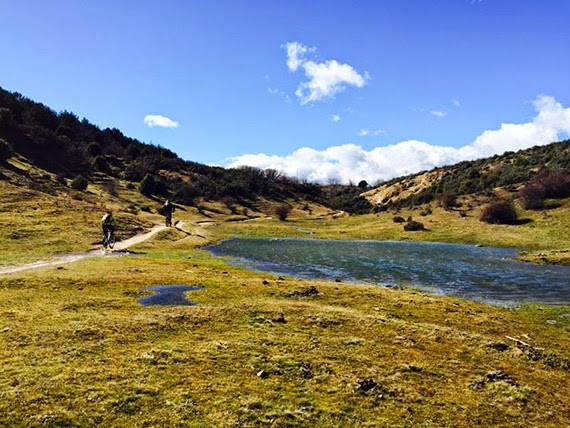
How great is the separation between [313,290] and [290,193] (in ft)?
523

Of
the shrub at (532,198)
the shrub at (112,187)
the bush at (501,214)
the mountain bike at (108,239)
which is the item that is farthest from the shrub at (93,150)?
the shrub at (532,198)

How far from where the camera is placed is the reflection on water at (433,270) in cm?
3133

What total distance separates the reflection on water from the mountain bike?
41.0 feet

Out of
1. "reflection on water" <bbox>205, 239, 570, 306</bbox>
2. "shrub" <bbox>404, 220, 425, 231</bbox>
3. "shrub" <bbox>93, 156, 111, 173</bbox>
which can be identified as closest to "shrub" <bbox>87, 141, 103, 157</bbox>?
"shrub" <bbox>93, 156, 111, 173</bbox>

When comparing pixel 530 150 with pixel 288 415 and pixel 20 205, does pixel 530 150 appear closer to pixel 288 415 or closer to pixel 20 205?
pixel 20 205

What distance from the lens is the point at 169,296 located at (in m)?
22.6

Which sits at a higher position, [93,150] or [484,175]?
[93,150]

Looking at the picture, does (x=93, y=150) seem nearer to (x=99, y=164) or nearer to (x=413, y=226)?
(x=99, y=164)

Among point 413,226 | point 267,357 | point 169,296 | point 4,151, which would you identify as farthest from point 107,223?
point 413,226

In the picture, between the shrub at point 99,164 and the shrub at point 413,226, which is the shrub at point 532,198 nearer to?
the shrub at point 413,226

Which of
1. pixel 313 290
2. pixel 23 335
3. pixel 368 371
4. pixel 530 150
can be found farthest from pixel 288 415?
pixel 530 150

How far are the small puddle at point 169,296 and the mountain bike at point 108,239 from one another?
20675 mm

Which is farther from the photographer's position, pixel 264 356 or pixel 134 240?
pixel 134 240

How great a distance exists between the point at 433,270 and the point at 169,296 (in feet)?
93.4
